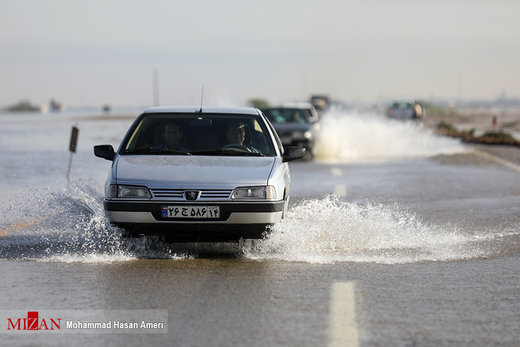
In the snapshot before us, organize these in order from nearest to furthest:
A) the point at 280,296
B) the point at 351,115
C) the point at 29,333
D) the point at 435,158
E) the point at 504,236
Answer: the point at 29,333 < the point at 280,296 < the point at 504,236 < the point at 435,158 < the point at 351,115

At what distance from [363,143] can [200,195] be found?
24.7 meters

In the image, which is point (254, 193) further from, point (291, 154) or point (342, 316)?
point (342, 316)

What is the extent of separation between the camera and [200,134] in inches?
396

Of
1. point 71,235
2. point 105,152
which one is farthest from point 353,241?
point 71,235

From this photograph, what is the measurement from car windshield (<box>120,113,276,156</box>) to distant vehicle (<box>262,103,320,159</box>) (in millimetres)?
16647

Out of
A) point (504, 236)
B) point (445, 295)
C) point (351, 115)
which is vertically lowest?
point (351, 115)

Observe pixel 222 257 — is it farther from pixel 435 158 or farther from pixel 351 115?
pixel 351 115

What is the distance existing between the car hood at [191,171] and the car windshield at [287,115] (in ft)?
62.3

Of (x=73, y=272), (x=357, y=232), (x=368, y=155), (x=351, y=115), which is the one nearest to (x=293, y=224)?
(x=357, y=232)

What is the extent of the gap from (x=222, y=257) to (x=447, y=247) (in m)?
2.37

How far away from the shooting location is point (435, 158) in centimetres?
2634

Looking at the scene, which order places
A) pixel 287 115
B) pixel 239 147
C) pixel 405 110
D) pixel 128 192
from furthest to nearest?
pixel 405 110 → pixel 287 115 → pixel 239 147 → pixel 128 192

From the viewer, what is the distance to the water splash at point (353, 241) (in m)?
8.99

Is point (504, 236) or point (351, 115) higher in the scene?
point (504, 236)
